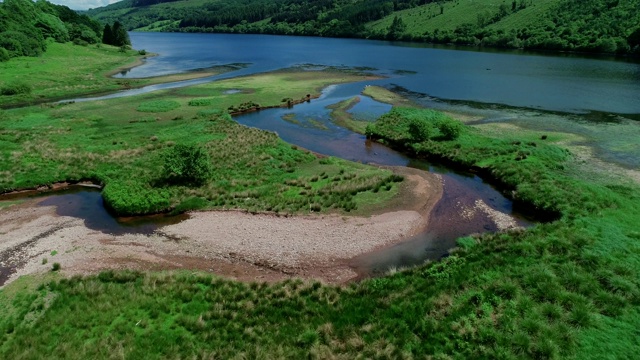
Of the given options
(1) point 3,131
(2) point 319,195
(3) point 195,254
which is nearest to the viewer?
(3) point 195,254

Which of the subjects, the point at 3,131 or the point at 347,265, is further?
the point at 3,131

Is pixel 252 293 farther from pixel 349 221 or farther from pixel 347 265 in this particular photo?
pixel 349 221

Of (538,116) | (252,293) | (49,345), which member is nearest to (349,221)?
(252,293)

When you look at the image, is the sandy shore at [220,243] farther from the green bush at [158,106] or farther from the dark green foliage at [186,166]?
the green bush at [158,106]

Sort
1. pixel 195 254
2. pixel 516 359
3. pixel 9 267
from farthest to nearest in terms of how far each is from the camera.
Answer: pixel 195 254
pixel 9 267
pixel 516 359

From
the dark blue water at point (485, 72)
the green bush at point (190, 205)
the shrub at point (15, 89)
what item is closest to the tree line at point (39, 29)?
the dark blue water at point (485, 72)

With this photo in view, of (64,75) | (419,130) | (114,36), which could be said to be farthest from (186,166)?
(114,36)
